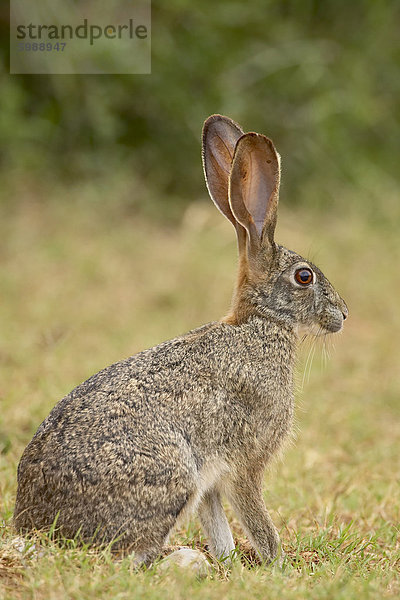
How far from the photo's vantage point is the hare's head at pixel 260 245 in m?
4.26

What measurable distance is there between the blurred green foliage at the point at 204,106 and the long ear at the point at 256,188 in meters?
6.88

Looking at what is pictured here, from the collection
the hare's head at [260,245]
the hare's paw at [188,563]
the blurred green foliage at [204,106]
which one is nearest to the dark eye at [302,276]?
the hare's head at [260,245]

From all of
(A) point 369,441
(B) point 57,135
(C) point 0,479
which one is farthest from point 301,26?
(C) point 0,479

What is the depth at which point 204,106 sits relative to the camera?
11359mm

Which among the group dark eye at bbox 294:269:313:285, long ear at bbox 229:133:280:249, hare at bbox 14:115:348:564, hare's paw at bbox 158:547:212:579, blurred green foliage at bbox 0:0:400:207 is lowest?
hare's paw at bbox 158:547:212:579

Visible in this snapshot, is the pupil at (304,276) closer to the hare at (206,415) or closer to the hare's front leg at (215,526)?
the hare at (206,415)

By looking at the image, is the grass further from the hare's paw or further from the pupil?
the pupil

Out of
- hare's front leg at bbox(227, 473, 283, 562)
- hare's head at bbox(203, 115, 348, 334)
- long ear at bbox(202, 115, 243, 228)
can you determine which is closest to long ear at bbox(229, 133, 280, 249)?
hare's head at bbox(203, 115, 348, 334)

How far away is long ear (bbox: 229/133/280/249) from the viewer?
420 cm

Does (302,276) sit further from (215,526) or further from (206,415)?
(215,526)

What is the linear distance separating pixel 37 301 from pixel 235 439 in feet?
16.2

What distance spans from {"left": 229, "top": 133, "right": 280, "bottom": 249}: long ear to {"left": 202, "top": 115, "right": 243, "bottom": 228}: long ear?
0.70 feet

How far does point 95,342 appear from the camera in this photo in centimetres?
774

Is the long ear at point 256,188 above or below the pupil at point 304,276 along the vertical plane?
above
